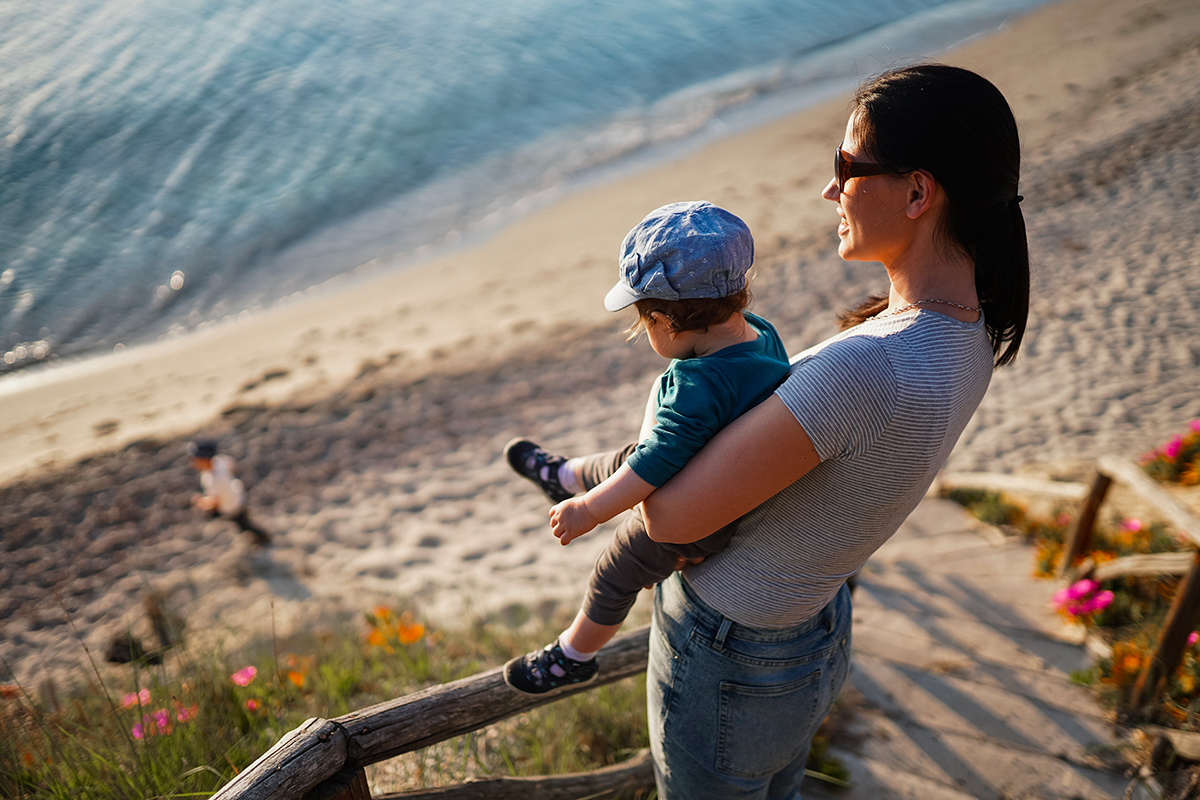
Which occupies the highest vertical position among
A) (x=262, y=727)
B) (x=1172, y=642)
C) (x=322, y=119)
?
(x=322, y=119)

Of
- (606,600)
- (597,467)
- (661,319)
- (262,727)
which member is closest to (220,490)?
(262,727)

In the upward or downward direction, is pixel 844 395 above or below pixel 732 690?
above

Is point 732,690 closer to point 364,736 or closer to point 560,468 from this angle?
point 560,468

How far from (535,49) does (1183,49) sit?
47.9ft

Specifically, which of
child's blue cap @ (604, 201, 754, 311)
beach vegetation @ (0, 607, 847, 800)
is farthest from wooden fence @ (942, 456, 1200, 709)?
child's blue cap @ (604, 201, 754, 311)

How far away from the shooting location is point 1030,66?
15156 mm

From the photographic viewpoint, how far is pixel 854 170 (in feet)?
4.64

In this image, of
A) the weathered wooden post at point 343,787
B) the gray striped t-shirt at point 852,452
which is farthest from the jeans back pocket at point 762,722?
the weathered wooden post at point 343,787

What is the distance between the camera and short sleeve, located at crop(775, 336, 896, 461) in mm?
1226

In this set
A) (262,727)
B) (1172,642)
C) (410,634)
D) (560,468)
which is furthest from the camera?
(410,634)

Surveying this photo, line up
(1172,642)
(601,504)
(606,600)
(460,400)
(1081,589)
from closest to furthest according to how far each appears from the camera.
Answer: (601,504), (606,600), (1172,642), (1081,589), (460,400)

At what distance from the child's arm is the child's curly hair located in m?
0.32

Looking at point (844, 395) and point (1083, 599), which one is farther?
point (1083, 599)

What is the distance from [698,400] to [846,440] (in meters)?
Result: 0.27
